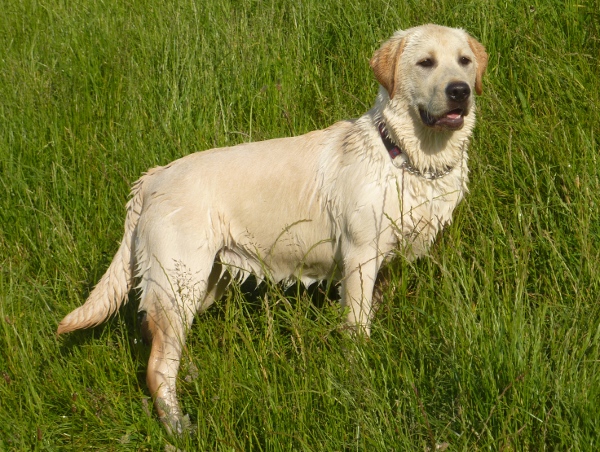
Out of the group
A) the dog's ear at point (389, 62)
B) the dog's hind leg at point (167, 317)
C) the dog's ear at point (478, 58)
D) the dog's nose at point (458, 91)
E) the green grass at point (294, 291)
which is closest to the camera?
the green grass at point (294, 291)

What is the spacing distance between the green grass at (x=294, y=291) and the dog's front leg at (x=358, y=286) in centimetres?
9

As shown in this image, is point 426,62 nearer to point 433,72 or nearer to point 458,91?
point 433,72

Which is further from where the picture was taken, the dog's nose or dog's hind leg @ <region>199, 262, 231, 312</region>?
dog's hind leg @ <region>199, 262, 231, 312</region>

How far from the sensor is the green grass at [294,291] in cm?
273

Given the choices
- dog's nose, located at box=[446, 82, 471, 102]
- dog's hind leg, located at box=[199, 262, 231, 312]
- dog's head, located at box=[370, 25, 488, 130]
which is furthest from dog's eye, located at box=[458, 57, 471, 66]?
dog's hind leg, located at box=[199, 262, 231, 312]

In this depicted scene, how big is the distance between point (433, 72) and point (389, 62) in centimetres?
23

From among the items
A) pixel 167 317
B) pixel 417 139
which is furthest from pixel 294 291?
pixel 417 139

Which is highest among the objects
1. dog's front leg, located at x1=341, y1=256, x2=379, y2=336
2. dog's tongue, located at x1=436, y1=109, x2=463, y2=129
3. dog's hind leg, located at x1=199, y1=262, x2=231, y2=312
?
dog's tongue, located at x1=436, y1=109, x2=463, y2=129

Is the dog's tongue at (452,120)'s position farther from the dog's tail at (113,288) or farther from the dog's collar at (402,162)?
the dog's tail at (113,288)

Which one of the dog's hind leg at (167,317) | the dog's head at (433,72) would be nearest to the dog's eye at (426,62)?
the dog's head at (433,72)

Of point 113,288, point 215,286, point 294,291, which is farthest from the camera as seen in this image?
point 294,291

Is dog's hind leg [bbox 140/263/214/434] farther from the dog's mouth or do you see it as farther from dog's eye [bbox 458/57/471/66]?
dog's eye [bbox 458/57/471/66]

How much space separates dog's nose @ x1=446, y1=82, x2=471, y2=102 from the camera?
3.44 m

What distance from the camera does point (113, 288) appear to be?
3799mm
